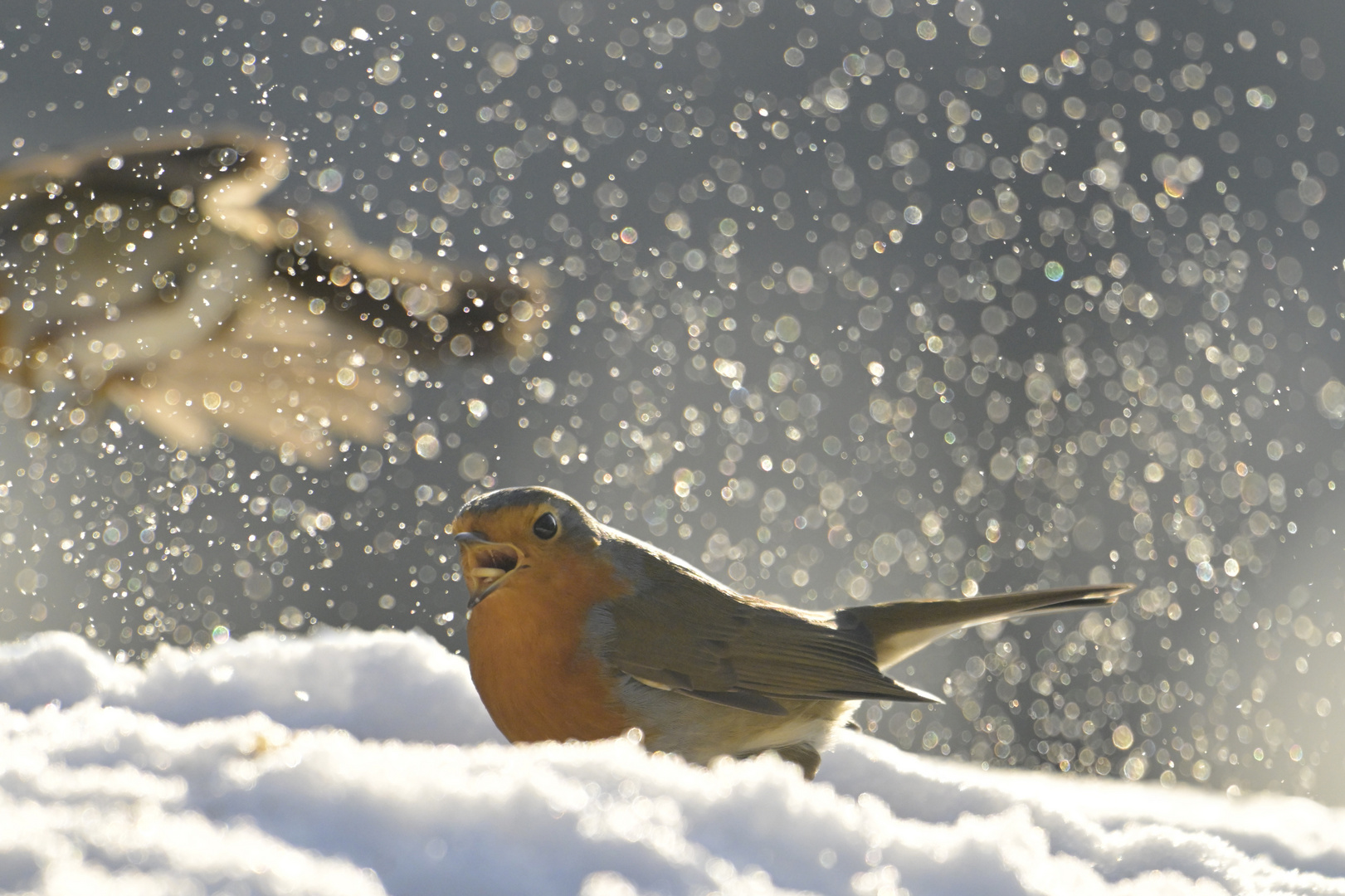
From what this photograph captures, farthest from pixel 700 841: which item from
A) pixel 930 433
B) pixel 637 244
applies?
pixel 930 433

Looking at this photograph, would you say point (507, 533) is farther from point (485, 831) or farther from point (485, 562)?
point (485, 831)

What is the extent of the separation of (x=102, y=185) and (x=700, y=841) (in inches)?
49.4

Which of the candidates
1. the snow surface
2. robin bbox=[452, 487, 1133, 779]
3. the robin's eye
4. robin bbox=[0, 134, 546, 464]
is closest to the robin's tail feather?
robin bbox=[452, 487, 1133, 779]

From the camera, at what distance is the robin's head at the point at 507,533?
1.04 meters

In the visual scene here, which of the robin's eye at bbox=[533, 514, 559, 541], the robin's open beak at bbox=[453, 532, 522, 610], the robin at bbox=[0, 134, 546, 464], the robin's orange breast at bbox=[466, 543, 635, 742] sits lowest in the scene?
the robin's orange breast at bbox=[466, 543, 635, 742]

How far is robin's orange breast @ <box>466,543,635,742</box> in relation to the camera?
99cm

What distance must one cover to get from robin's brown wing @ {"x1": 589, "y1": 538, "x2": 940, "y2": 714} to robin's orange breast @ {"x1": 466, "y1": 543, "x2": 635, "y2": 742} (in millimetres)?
32

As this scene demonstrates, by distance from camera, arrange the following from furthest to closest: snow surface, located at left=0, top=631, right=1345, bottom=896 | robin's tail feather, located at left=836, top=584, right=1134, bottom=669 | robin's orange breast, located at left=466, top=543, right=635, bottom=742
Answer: robin's tail feather, located at left=836, top=584, right=1134, bottom=669 → robin's orange breast, located at left=466, top=543, right=635, bottom=742 → snow surface, located at left=0, top=631, right=1345, bottom=896

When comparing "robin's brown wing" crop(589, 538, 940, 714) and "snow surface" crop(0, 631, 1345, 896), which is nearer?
"snow surface" crop(0, 631, 1345, 896)

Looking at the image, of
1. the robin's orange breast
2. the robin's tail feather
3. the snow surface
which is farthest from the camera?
the robin's tail feather

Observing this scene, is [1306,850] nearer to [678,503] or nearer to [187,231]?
[678,503]

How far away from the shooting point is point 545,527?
1.06m

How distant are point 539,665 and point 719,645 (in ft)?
0.81

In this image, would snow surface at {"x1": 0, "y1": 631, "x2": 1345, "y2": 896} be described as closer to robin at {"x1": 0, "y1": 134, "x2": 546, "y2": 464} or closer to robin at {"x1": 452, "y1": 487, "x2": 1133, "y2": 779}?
robin at {"x1": 452, "y1": 487, "x2": 1133, "y2": 779}
